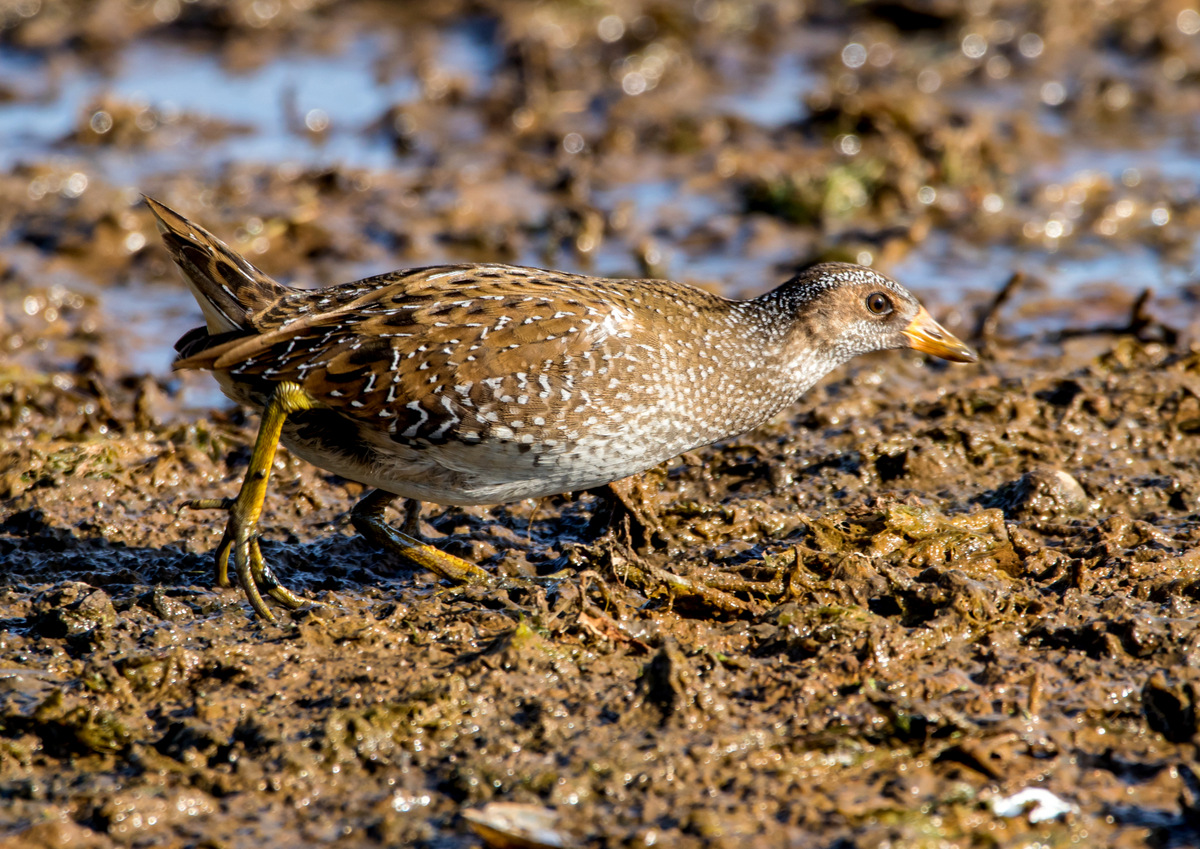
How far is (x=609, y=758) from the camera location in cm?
446

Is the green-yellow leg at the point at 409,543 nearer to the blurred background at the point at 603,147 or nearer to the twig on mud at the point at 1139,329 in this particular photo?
the blurred background at the point at 603,147

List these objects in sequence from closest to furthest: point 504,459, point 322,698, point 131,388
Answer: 1. point 322,698
2. point 504,459
3. point 131,388

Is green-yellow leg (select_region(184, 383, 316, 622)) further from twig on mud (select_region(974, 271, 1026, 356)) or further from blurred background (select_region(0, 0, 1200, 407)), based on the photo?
twig on mud (select_region(974, 271, 1026, 356))

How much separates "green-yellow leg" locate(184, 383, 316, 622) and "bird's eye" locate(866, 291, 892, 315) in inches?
99.2

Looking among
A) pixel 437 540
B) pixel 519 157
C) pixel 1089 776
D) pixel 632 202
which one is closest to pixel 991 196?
pixel 632 202

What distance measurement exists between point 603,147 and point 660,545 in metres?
6.35

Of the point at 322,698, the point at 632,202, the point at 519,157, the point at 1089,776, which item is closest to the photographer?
the point at 1089,776

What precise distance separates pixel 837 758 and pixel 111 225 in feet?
24.2

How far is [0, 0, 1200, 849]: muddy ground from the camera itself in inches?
173

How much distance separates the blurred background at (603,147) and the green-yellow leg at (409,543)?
93.2 inches

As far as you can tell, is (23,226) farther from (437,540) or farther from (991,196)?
(991,196)

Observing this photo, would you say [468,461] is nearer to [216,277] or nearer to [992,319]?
[216,277]

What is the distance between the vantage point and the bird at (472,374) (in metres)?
5.22

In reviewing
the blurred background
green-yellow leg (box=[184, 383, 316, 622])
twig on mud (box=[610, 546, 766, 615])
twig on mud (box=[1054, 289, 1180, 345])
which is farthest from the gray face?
the blurred background
